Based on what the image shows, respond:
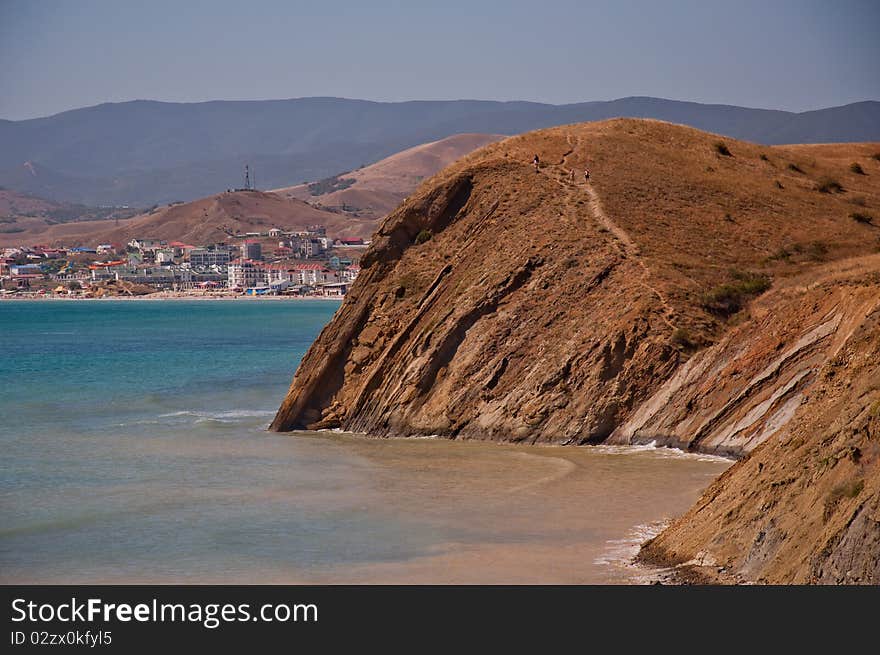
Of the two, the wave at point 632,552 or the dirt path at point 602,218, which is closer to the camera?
the wave at point 632,552

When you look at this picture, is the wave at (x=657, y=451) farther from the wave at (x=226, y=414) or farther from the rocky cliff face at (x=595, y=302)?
the wave at (x=226, y=414)

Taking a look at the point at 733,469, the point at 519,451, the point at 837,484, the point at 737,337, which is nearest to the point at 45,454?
the point at 519,451

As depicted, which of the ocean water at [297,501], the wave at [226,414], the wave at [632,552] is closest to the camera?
the wave at [632,552]

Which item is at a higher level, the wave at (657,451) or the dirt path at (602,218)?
the dirt path at (602,218)

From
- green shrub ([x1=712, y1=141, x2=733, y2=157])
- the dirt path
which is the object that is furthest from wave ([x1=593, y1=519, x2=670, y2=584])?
Answer: green shrub ([x1=712, y1=141, x2=733, y2=157])

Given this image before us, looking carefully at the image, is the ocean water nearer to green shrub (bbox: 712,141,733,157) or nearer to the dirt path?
the dirt path

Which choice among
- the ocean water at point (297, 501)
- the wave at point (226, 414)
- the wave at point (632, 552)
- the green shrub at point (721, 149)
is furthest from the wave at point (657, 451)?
the green shrub at point (721, 149)

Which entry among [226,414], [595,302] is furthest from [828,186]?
[226,414]
